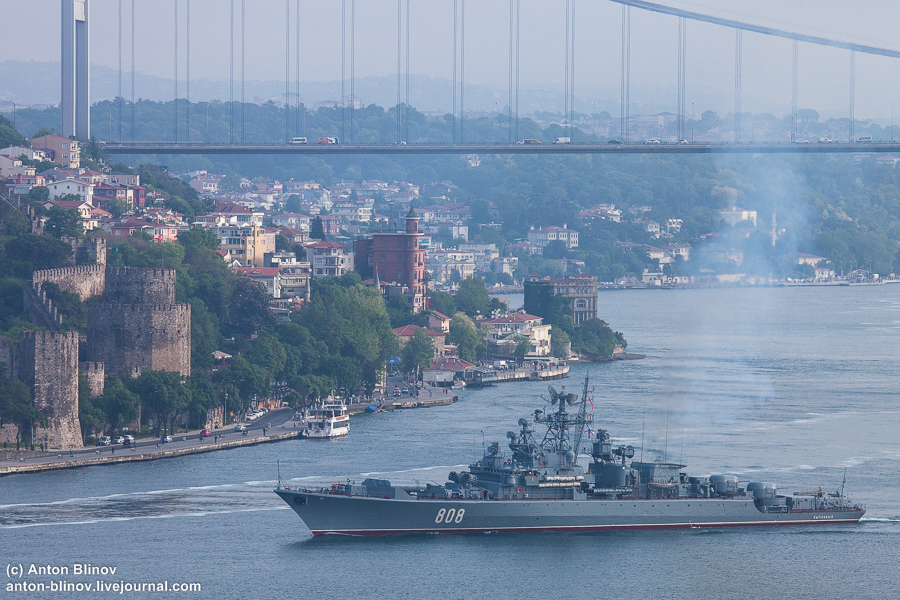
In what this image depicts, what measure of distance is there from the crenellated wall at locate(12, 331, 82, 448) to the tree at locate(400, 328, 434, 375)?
17.0 m

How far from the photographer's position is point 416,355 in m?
47.3

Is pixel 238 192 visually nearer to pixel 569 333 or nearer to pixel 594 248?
pixel 594 248

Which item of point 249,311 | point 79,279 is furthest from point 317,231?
point 79,279

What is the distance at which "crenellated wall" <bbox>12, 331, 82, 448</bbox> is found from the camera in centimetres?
3095

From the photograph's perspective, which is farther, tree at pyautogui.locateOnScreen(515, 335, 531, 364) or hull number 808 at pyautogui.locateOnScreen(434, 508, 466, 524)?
tree at pyautogui.locateOnScreen(515, 335, 531, 364)

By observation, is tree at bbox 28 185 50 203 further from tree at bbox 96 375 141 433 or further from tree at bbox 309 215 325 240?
tree at bbox 96 375 141 433

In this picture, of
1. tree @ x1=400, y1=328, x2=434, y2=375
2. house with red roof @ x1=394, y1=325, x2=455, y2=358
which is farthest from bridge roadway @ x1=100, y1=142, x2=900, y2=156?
tree @ x1=400, y1=328, x2=434, y2=375

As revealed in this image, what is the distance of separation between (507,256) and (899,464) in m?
79.7

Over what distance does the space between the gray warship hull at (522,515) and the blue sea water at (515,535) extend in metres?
0.23

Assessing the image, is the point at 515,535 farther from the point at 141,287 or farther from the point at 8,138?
the point at 8,138

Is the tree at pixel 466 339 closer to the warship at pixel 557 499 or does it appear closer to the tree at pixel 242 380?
the tree at pixel 242 380

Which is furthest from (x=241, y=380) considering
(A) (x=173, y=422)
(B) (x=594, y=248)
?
(B) (x=594, y=248)

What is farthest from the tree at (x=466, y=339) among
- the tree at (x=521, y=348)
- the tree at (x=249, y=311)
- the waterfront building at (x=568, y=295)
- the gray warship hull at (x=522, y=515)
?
the gray warship hull at (x=522, y=515)

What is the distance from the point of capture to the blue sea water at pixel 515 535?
73.5 ft
